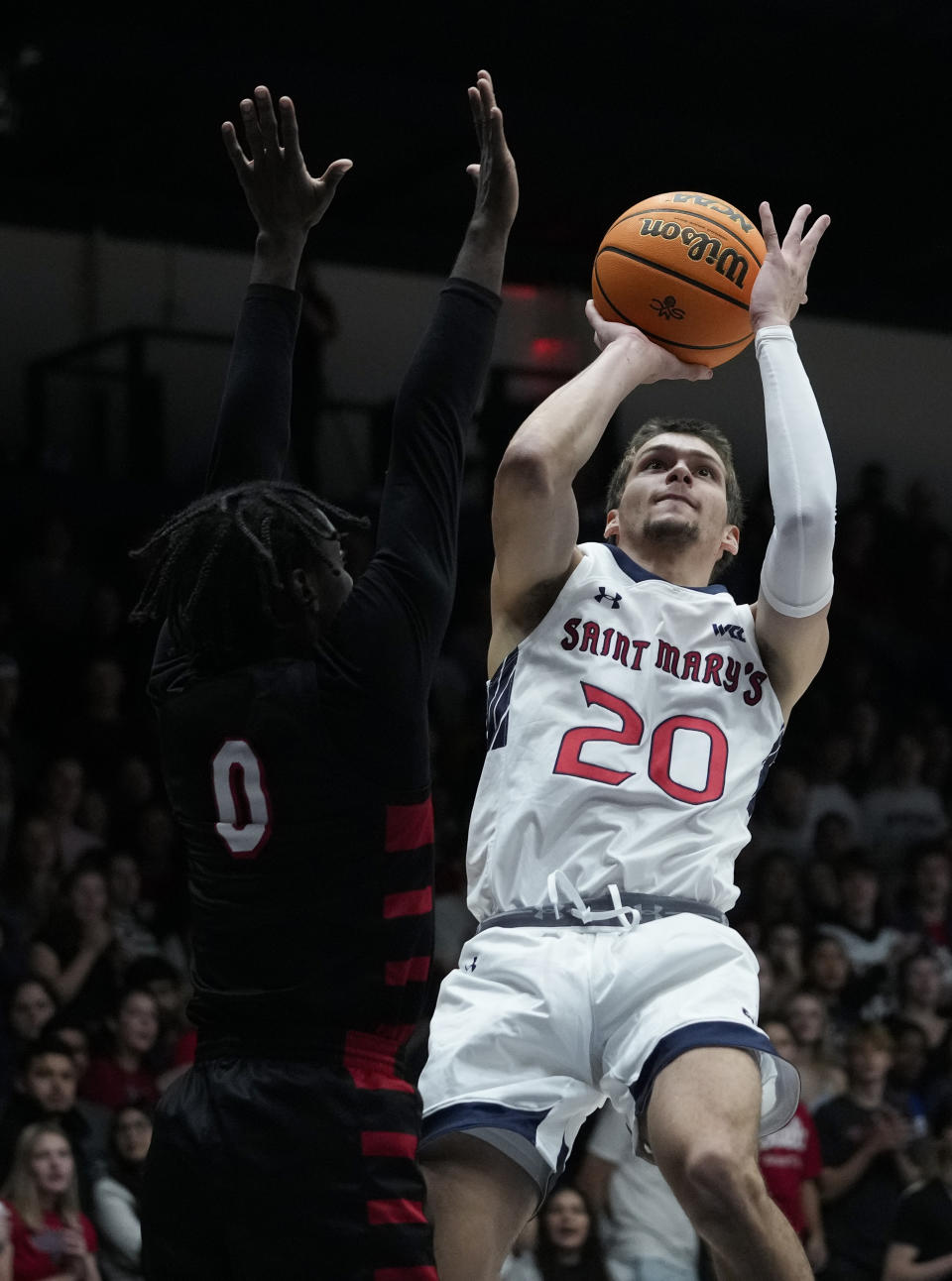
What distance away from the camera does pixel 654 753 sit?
13.3ft

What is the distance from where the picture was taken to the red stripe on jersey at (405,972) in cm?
292

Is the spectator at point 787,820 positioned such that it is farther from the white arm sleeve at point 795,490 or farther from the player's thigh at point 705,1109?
the player's thigh at point 705,1109

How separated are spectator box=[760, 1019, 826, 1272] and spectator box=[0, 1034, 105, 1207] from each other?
3.06 metres

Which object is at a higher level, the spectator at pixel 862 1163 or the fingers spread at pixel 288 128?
the fingers spread at pixel 288 128

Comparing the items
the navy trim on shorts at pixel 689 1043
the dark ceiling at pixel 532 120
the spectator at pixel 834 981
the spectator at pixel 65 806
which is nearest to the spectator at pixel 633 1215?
the spectator at pixel 834 981

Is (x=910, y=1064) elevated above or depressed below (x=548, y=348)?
below

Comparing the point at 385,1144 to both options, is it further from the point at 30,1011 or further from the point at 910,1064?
the point at 910,1064

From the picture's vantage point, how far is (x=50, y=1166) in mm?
7031

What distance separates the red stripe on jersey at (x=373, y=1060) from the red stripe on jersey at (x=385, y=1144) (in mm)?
72

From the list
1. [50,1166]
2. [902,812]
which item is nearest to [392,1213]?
[50,1166]

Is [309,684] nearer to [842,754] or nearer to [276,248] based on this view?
[276,248]

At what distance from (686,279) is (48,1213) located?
4.56 meters

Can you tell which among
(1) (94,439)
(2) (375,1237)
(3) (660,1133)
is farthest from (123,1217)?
(1) (94,439)

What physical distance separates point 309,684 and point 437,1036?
130 cm
